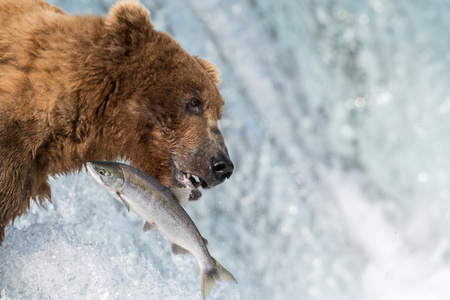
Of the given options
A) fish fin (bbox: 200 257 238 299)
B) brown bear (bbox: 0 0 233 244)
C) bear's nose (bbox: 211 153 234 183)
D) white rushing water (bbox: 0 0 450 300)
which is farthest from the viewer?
white rushing water (bbox: 0 0 450 300)

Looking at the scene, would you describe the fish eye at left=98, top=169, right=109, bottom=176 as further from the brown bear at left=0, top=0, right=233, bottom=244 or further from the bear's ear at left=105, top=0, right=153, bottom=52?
the bear's ear at left=105, top=0, right=153, bottom=52

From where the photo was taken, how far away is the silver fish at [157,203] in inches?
108

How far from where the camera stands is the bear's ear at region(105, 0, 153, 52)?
343 cm

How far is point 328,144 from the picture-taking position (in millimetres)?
7926

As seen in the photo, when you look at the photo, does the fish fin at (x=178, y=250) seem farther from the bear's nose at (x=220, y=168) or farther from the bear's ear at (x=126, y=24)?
the bear's ear at (x=126, y=24)

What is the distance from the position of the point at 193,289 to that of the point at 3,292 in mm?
2100

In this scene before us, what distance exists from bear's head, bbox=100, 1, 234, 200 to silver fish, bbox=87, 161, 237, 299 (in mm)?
507

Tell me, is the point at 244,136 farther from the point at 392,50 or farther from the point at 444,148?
the point at 444,148

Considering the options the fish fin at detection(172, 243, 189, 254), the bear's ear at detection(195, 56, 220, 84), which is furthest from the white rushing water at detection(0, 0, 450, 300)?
the fish fin at detection(172, 243, 189, 254)

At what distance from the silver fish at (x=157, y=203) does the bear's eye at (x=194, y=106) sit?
2.22ft

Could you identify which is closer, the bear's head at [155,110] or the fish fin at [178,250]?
the fish fin at [178,250]

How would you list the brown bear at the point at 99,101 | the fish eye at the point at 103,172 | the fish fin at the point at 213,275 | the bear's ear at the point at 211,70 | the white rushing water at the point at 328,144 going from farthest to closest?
the white rushing water at the point at 328,144, the bear's ear at the point at 211,70, the brown bear at the point at 99,101, the fish fin at the point at 213,275, the fish eye at the point at 103,172

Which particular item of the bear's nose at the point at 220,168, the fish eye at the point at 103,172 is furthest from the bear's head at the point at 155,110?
the fish eye at the point at 103,172

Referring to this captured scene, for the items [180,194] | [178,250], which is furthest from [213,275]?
[180,194]
